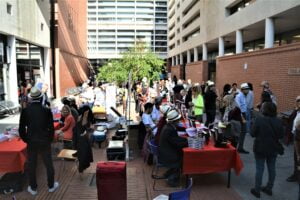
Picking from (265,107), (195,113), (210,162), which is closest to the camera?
(265,107)

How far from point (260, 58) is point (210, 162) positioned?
10.2m

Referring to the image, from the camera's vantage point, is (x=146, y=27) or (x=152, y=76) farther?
(x=146, y=27)

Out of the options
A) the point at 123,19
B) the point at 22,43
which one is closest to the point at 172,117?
the point at 22,43

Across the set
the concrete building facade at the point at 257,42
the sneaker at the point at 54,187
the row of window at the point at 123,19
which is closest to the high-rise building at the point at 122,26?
the row of window at the point at 123,19

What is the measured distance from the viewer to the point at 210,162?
6.60 m

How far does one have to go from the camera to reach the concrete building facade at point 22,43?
59.6 feet

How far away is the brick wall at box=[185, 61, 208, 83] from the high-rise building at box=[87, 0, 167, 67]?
4924 centimetres

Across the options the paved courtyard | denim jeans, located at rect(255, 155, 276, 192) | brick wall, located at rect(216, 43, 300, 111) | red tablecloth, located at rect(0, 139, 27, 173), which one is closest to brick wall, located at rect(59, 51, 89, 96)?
brick wall, located at rect(216, 43, 300, 111)

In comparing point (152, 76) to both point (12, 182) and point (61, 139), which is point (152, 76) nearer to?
point (61, 139)

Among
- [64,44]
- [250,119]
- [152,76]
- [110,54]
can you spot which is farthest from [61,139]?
[110,54]

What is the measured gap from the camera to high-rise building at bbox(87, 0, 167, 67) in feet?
276

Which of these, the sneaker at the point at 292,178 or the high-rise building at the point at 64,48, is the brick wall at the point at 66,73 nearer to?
the high-rise building at the point at 64,48

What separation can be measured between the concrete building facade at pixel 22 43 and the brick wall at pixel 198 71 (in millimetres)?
12714

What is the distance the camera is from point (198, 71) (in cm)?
3091
